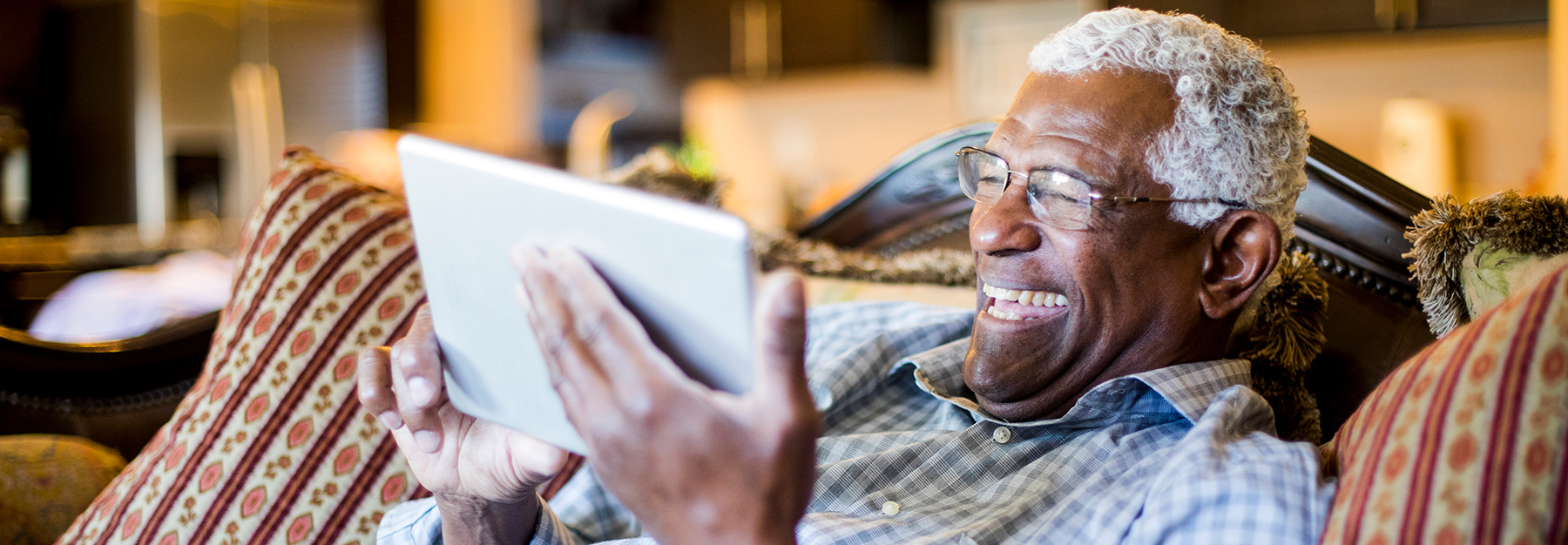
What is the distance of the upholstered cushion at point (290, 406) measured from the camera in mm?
1138

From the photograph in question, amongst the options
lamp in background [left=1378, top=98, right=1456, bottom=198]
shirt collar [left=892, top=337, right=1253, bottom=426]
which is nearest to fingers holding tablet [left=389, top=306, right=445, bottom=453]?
shirt collar [left=892, top=337, right=1253, bottom=426]

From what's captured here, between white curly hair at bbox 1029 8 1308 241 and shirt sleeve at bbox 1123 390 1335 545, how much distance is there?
0.28 m

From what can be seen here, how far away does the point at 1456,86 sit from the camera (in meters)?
3.25

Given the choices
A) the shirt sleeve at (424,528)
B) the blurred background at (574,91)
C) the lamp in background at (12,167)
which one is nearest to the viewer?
the shirt sleeve at (424,528)

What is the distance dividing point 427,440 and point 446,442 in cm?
2

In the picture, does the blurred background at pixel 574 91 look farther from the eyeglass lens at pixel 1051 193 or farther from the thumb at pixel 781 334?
the thumb at pixel 781 334

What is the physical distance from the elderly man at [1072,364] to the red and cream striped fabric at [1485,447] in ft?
0.43

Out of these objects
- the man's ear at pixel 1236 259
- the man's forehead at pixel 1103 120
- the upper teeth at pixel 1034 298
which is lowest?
the upper teeth at pixel 1034 298

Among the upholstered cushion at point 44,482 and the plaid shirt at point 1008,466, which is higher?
the plaid shirt at point 1008,466

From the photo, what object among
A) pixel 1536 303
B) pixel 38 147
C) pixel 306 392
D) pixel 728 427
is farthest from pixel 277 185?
pixel 38 147

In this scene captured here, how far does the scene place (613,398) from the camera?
62 centimetres

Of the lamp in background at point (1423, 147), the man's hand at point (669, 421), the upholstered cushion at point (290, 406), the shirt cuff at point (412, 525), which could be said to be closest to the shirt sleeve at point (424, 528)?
the shirt cuff at point (412, 525)

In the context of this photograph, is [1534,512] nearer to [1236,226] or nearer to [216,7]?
[1236,226]

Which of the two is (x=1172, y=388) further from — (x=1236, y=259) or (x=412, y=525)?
(x=412, y=525)
